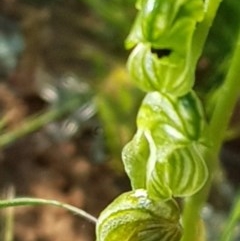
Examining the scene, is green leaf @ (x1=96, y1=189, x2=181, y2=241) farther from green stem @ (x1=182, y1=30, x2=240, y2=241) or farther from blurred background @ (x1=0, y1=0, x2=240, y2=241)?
blurred background @ (x1=0, y1=0, x2=240, y2=241)

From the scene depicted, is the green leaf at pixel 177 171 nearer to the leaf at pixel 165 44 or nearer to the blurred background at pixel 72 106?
the leaf at pixel 165 44

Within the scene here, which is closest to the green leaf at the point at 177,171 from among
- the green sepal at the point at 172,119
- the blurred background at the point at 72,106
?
the green sepal at the point at 172,119

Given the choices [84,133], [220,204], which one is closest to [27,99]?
[84,133]

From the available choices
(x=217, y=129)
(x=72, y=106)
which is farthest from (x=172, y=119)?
(x=72, y=106)

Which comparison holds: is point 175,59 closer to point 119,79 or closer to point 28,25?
point 119,79

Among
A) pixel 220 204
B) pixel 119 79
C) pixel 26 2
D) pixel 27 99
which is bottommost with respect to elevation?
pixel 220 204
